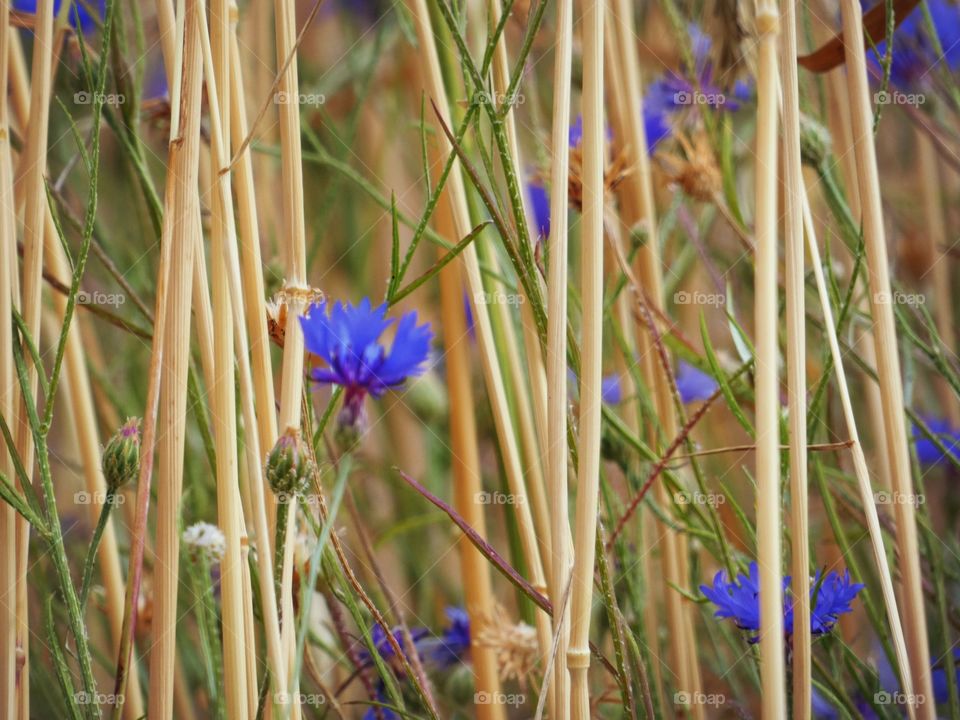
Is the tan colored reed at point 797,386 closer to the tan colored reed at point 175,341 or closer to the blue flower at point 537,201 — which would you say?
the tan colored reed at point 175,341

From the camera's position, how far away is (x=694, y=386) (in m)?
0.84

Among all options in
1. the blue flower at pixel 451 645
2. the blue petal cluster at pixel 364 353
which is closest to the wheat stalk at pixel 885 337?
the blue petal cluster at pixel 364 353

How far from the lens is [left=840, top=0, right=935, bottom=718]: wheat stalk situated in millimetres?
403

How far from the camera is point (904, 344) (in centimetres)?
65

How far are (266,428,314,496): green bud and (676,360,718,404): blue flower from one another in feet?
1.85

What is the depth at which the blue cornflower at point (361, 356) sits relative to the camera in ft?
1.22

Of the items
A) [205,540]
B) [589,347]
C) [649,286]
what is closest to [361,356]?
[589,347]
